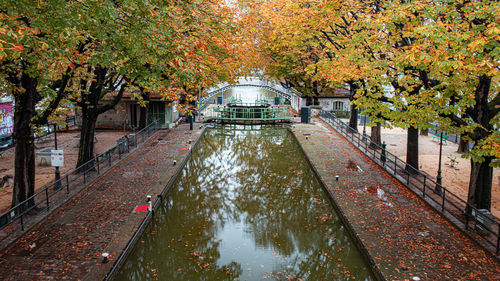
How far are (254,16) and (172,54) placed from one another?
93.8ft

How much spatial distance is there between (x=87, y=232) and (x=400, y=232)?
10879 mm

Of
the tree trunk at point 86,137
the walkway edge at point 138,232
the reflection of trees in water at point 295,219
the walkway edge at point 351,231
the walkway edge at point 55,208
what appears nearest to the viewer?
the walkway edge at point 138,232

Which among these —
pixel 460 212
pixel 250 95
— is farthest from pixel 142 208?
pixel 250 95

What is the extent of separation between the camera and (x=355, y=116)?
3259 cm

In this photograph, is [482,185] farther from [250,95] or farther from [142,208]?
[250,95]

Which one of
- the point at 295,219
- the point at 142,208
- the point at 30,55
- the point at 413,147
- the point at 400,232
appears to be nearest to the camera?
the point at 30,55

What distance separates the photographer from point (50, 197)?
1530 centimetres

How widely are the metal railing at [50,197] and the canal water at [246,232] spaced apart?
13.1 feet

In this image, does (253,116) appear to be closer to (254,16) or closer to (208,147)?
(254,16)

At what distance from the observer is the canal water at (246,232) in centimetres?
1093

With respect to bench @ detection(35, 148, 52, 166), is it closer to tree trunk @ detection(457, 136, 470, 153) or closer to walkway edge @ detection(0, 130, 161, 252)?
walkway edge @ detection(0, 130, 161, 252)

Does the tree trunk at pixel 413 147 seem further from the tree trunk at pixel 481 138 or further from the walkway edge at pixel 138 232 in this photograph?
the walkway edge at pixel 138 232

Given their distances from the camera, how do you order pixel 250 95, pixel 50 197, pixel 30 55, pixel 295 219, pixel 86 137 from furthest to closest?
1. pixel 250 95
2. pixel 86 137
3. pixel 50 197
4. pixel 295 219
5. pixel 30 55

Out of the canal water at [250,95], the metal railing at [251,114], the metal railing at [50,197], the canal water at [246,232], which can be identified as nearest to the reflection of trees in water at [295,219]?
the canal water at [246,232]
